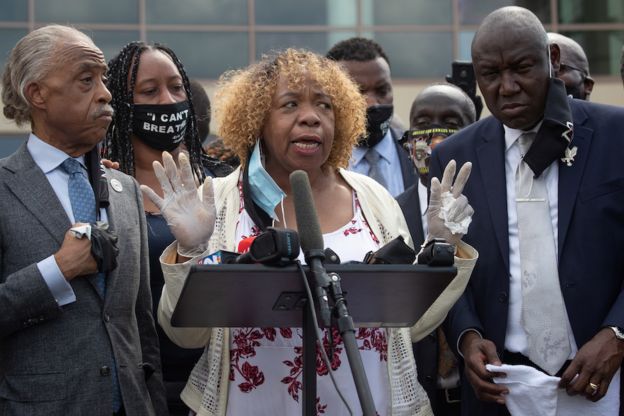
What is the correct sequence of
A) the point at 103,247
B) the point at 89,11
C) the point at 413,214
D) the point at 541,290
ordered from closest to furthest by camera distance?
the point at 103,247 → the point at 541,290 → the point at 413,214 → the point at 89,11

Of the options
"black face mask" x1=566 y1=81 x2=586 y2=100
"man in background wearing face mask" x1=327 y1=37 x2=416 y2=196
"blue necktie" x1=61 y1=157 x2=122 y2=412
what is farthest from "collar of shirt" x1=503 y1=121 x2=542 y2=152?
"blue necktie" x1=61 y1=157 x2=122 y2=412

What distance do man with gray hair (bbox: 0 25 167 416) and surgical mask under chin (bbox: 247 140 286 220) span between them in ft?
1.61

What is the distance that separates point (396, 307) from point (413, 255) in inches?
7.5

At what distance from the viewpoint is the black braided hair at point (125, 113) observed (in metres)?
5.31

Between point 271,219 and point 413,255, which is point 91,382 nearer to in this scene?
point 271,219

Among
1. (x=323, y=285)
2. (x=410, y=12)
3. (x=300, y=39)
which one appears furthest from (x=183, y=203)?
(x=410, y=12)

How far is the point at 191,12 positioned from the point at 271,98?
51.8 ft

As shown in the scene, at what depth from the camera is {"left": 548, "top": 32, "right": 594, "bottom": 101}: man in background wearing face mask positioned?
6.12 meters

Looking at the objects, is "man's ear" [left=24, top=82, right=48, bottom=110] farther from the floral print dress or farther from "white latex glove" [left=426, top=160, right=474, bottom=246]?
"white latex glove" [left=426, top=160, right=474, bottom=246]

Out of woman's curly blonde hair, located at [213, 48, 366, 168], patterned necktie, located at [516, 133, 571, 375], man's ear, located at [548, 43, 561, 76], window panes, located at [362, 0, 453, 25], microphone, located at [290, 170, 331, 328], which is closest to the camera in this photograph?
microphone, located at [290, 170, 331, 328]

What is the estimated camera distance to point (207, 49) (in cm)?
1984

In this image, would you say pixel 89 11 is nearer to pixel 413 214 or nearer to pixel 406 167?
pixel 406 167

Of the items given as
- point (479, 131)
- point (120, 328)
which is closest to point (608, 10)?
point (479, 131)

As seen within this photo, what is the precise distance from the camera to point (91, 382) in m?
3.95
